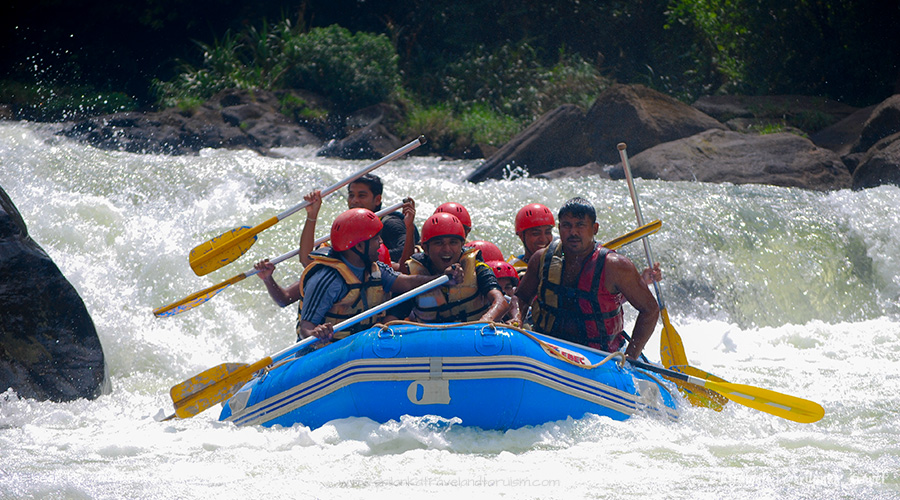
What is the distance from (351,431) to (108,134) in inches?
412

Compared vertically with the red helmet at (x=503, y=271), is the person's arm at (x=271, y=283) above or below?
below

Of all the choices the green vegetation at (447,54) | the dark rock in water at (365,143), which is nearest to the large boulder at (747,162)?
the green vegetation at (447,54)

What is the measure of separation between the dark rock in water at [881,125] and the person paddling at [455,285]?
30.0 feet

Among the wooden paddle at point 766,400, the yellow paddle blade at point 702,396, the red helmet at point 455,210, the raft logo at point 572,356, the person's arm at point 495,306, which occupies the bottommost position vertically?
the yellow paddle blade at point 702,396

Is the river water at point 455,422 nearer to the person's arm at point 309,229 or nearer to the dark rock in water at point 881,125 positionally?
the person's arm at point 309,229

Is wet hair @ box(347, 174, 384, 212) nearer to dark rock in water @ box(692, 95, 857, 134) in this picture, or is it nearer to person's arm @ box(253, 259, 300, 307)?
person's arm @ box(253, 259, 300, 307)

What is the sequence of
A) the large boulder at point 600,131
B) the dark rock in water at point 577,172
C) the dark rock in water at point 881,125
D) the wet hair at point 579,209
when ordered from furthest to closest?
the large boulder at point 600,131
the dark rock in water at point 577,172
the dark rock in water at point 881,125
the wet hair at point 579,209

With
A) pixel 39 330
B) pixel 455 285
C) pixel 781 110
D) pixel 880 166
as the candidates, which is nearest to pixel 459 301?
pixel 455 285

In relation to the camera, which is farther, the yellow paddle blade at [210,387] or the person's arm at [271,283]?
the person's arm at [271,283]

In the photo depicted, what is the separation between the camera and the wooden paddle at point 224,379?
443 centimetres

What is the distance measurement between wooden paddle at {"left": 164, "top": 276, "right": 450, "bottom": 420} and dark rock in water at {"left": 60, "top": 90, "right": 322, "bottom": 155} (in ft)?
30.5

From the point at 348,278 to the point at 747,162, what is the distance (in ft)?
27.1

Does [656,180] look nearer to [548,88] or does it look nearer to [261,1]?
[548,88]

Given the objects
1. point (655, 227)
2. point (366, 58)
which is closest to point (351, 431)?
point (655, 227)
